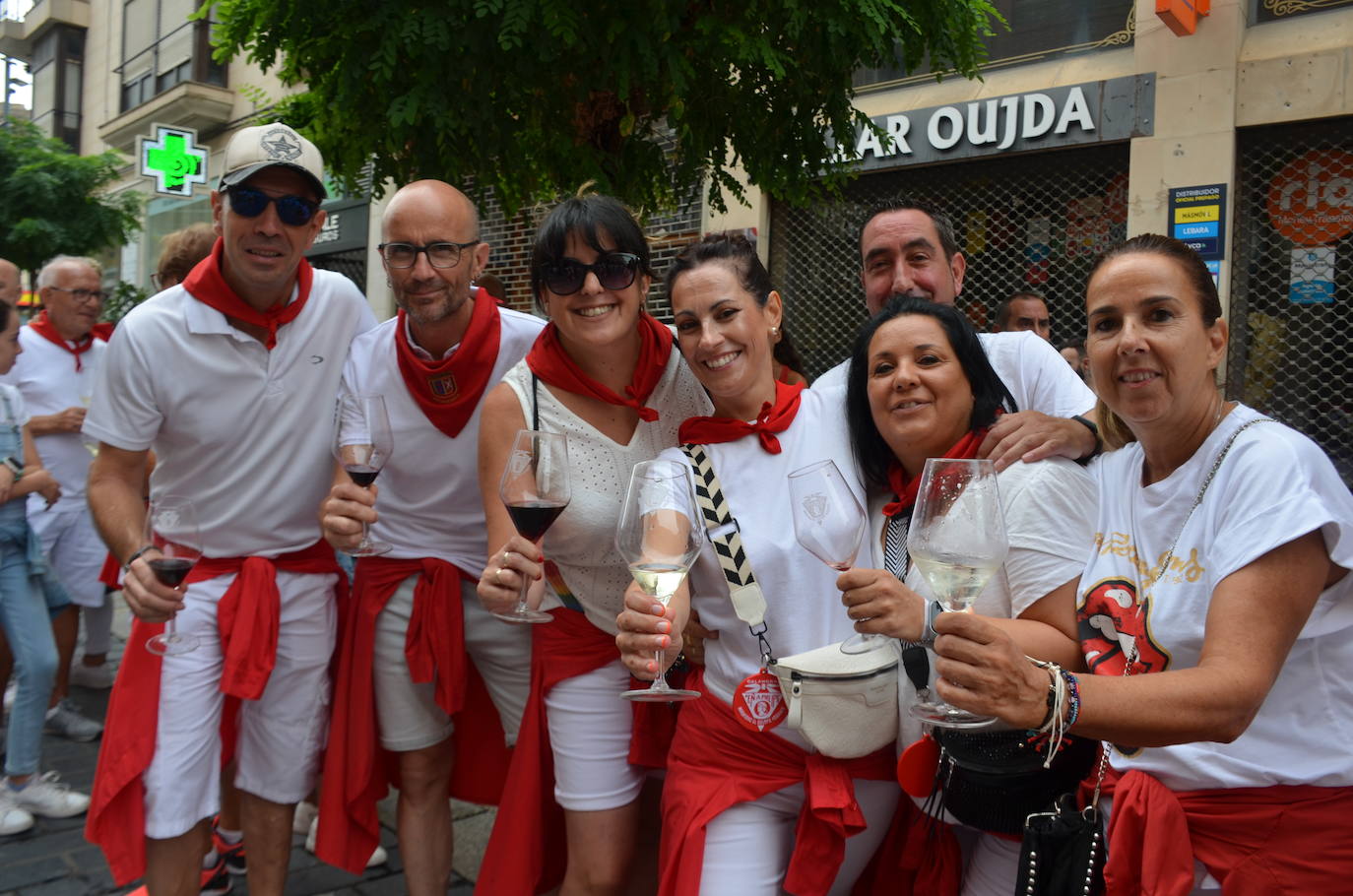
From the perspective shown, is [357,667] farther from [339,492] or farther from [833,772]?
[833,772]

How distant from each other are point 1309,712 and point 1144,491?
535 mm

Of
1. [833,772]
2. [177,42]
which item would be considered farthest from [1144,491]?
[177,42]

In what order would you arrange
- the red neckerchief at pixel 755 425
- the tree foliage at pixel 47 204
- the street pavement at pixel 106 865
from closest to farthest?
1. the red neckerchief at pixel 755 425
2. the street pavement at pixel 106 865
3. the tree foliage at pixel 47 204

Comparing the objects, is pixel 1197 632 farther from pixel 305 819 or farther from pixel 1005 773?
pixel 305 819

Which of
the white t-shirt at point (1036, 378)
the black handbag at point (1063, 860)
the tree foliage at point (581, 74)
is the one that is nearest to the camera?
the black handbag at point (1063, 860)

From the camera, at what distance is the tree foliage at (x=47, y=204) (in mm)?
15664

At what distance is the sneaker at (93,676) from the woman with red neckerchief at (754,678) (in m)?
A: 5.25

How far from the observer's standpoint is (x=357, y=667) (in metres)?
3.62

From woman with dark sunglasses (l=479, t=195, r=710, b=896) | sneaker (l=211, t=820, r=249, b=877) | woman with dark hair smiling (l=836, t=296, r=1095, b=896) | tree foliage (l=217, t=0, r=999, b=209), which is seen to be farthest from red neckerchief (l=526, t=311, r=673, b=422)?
sneaker (l=211, t=820, r=249, b=877)

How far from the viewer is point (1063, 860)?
2186 millimetres

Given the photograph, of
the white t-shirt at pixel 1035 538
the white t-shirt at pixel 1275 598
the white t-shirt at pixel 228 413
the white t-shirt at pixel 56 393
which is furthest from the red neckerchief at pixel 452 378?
the white t-shirt at pixel 56 393

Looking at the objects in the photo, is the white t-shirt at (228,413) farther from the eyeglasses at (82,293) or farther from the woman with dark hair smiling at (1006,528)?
the eyeglasses at (82,293)

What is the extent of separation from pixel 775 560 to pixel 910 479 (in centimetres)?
42

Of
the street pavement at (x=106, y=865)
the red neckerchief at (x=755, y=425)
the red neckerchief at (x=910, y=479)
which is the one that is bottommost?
the street pavement at (x=106, y=865)
